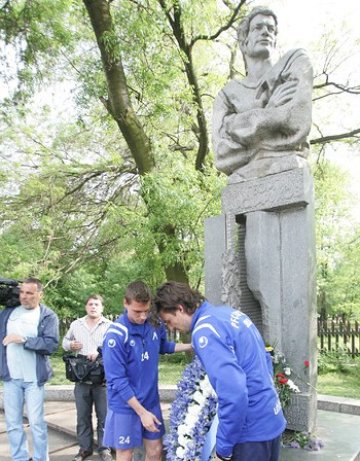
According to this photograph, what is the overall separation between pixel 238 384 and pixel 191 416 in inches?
28.9

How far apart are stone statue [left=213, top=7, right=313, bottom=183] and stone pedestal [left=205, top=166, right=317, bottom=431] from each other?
0.25 m

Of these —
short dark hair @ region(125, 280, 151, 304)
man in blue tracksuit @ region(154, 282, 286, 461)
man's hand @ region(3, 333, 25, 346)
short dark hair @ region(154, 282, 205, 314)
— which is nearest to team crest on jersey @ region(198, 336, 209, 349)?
man in blue tracksuit @ region(154, 282, 286, 461)

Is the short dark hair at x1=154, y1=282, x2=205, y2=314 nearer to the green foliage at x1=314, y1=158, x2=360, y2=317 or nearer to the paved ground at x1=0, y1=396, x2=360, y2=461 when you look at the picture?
the paved ground at x1=0, y1=396, x2=360, y2=461

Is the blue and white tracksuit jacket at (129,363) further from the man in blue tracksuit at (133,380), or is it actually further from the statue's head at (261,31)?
the statue's head at (261,31)

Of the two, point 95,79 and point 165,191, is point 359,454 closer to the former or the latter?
point 165,191

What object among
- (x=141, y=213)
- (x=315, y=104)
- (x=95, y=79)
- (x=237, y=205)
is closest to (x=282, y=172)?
(x=237, y=205)

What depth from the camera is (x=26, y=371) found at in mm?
4539

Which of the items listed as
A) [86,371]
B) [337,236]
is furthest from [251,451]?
[337,236]

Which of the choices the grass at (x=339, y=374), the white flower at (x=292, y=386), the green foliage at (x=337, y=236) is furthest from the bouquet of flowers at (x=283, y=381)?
the green foliage at (x=337, y=236)

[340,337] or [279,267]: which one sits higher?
[279,267]

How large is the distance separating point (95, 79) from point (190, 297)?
25.7 ft

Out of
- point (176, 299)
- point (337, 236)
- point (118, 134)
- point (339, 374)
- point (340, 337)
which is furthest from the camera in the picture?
point (337, 236)

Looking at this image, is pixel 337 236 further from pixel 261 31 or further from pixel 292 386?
pixel 292 386

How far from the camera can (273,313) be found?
17.1 feet
